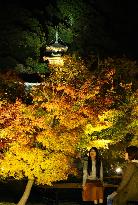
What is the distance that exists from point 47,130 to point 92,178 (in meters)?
1.84

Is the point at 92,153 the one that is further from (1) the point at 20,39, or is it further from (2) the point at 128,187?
(1) the point at 20,39

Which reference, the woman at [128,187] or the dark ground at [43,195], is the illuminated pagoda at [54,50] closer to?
the dark ground at [43,195]

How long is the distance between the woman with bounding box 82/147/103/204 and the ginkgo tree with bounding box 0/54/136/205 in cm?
63

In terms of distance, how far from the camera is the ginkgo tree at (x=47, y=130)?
12336mm

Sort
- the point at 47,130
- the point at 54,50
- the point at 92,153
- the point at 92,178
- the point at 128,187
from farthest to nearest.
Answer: the point at 54,50 < the point at 47,130 < the point at 92,178 < the point at 92,153 < the point at 128,187

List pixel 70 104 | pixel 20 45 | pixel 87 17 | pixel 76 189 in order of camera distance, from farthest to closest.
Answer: pixel 87 17 < pixel 20 45 < pixel 76 189 < pixel 70 104

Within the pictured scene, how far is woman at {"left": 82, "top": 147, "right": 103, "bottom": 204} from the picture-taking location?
1209cm

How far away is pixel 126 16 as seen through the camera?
35.6 metres

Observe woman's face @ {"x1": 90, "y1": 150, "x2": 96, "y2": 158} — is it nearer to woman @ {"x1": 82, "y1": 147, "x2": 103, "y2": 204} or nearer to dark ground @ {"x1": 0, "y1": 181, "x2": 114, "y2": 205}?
woman @ {"x1": 82, "y1": 147, "x2": 103, "y2": 204}

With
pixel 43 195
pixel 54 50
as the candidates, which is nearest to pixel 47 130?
pixel 43 195

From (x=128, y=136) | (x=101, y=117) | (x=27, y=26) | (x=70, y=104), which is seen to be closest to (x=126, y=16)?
(x=27, y=26)

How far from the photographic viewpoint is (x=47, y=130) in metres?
12.9

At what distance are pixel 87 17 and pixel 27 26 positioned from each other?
4747mm

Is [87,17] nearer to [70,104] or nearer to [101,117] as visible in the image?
[101,117]
